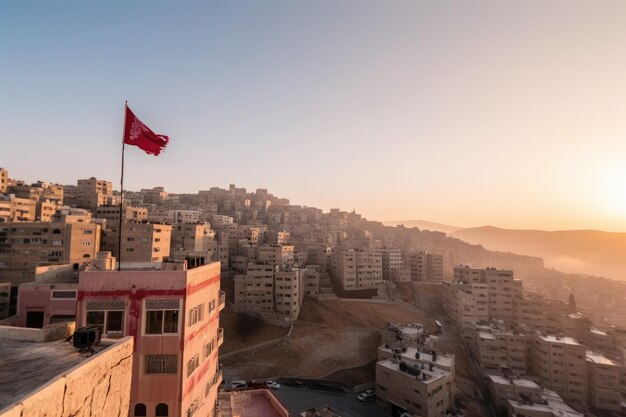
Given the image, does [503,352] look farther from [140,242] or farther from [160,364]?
[140,242]

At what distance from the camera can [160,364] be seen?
12.7m

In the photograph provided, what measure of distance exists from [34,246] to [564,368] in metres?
84.7

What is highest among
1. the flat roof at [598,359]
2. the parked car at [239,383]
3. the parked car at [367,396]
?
the flat roof at [598,359]

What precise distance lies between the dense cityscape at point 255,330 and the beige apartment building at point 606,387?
0.18 meters

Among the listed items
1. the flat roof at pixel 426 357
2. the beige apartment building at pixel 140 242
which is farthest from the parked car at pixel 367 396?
the beige apartment building at pixel 140 242

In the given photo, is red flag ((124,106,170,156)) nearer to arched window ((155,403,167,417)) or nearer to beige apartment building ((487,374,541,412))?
arched window ((155,403,167,417))

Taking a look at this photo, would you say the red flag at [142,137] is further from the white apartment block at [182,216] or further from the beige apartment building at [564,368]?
the white apartment block at [182,216]

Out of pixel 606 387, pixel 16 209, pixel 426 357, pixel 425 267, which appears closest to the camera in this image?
pixel 426 357

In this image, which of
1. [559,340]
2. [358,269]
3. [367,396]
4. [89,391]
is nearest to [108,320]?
[89,391]

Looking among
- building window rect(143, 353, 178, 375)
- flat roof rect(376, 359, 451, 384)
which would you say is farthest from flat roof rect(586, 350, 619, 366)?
building window rect(143, 353, 178, 375)

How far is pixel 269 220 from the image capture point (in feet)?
497

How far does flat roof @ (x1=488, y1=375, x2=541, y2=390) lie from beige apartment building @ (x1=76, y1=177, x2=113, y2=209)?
9939 cm

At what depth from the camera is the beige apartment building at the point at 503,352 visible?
57438mm

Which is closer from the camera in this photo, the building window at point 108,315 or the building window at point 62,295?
the building window at point 108,315
